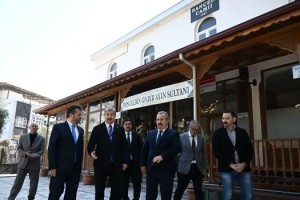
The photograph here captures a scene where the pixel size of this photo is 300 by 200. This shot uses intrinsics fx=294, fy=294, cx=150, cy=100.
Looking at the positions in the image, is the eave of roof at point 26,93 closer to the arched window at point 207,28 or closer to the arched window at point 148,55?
the arched window at point 148,55

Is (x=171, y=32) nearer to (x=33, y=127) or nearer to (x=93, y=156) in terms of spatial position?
(x=33, y=127)

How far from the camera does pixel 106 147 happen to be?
4754mm

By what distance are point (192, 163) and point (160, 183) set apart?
1.06 m

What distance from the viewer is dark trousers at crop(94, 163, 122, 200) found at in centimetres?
465

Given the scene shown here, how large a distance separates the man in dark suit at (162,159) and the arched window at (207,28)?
8.01 m

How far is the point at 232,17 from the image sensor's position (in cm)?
1092

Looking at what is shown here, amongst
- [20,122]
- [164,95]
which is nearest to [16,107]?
[20,122]

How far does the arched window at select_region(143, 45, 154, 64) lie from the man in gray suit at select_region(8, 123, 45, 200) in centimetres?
932

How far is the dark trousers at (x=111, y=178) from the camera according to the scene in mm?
4652

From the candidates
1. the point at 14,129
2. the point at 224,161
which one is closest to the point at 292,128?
the point at 224,161

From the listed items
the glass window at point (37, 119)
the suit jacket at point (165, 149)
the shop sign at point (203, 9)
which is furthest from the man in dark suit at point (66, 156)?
the glass window at point (37, 119)

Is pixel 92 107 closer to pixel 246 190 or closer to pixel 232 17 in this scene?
pixel 232 17

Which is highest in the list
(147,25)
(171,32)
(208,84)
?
(147,25)

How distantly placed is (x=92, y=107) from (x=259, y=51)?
7.83 metres
